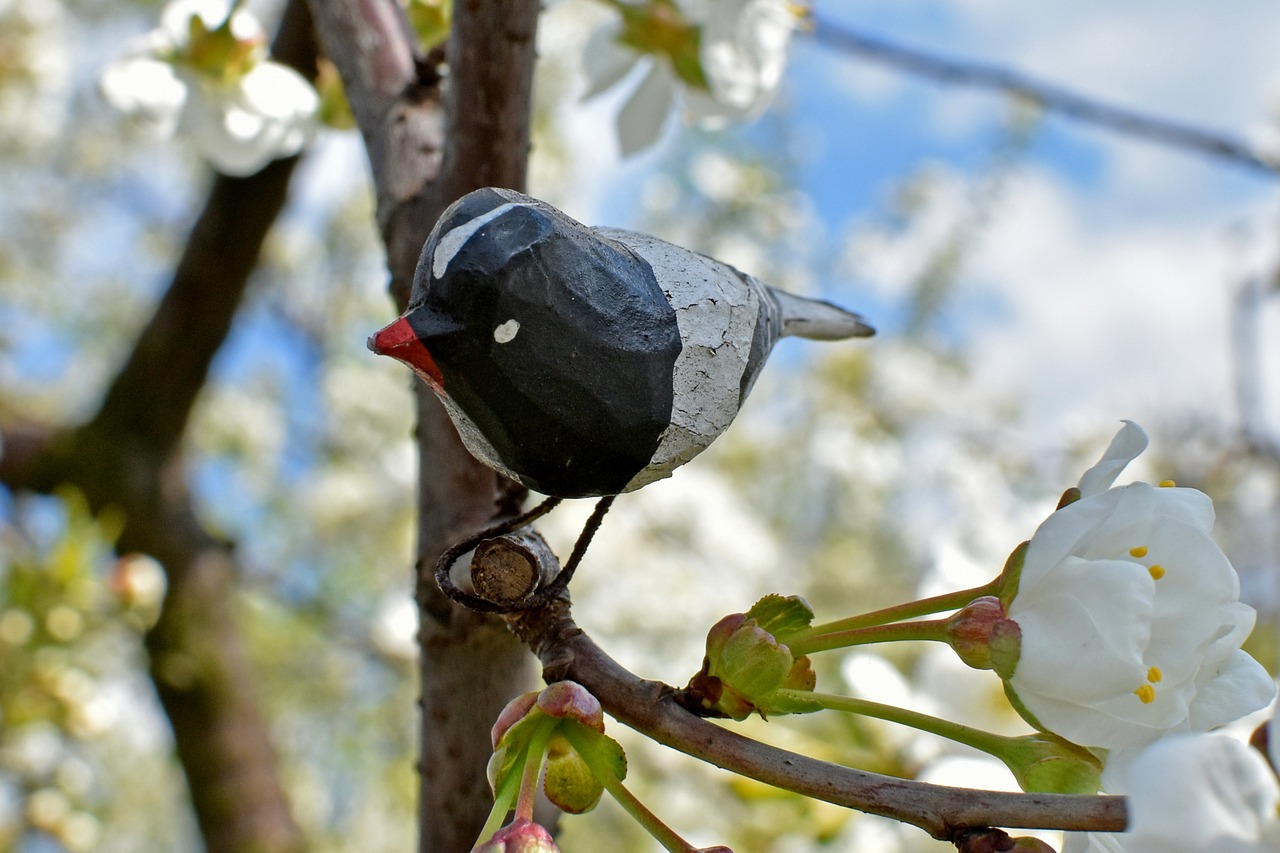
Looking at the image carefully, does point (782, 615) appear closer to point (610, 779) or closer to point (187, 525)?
point (610, 779)

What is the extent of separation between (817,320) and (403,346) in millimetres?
161

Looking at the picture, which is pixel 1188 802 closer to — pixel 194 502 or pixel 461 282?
pixel 461 282

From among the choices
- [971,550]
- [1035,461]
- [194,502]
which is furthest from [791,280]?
[971,550]

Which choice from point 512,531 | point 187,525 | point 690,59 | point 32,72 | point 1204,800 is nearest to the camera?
point 1204,800

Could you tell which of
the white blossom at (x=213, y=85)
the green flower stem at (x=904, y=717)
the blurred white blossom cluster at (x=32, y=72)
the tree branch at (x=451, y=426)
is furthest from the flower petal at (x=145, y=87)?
the blurred white blossom cluster at (x=32, y=72)

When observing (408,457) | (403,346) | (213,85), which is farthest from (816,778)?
(408,457)

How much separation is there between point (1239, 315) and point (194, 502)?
5.70ft

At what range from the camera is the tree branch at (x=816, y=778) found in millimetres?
242

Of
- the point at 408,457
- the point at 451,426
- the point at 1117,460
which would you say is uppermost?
the point at 1117,460

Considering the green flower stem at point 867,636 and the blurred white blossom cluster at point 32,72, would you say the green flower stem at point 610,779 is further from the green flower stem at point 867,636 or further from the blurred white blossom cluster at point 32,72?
the blurred white blossom cluster at point 32,72

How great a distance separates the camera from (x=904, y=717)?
11.5 inches

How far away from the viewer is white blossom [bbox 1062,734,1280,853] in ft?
0.70

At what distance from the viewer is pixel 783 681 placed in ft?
0.94

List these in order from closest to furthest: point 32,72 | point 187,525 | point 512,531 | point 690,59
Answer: point 512,531, point 690,59, point 187,525, point 32,72
